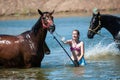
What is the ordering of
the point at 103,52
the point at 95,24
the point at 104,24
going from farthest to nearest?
the point at 103,52 → the point at 104,24 → the point at 95,24

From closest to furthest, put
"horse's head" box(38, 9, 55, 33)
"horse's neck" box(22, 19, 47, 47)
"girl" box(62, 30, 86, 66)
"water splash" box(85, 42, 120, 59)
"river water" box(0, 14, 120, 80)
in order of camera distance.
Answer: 1. "river water" box(0, 14, 120, 80)
2. "horse's head" box(38, 9, 55, 33)
3. "horse's neck" box(22, 19, 47, 47)
4. "girl" box(62, 30, 86, 66)
5. "water splash" box(85, 42, 120, 59)

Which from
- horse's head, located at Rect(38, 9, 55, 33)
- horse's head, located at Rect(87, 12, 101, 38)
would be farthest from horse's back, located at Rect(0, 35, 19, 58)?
horse's head, located at Rect(87, 12, 101, 38)

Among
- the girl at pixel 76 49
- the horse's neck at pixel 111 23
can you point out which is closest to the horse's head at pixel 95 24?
the horse's neck at pixel 111 23

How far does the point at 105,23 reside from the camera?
16.7m

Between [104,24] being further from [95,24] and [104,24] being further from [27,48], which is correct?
[27,48]

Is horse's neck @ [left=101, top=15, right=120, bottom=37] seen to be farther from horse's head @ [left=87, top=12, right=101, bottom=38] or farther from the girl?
the girl

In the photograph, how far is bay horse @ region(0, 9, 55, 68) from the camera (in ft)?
45.7

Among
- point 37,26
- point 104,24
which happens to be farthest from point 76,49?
point 104,24

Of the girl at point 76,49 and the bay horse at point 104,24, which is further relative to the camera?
the bay horse at point 104,24

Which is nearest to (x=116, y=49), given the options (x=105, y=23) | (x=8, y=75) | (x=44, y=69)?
(x=105, y=23)

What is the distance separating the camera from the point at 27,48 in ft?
46.0

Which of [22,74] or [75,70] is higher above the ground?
[22,74]

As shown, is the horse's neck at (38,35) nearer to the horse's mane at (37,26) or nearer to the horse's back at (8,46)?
the horse's mane at (37,26)

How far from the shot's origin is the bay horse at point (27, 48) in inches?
549
